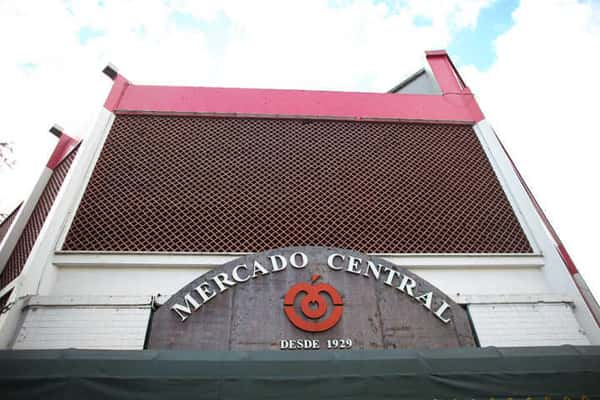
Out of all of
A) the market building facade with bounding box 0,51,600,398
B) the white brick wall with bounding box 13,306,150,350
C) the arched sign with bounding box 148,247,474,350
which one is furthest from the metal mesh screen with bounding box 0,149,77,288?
the arched sign with bounding box 148,247,474,350

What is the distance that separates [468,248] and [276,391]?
4253mm

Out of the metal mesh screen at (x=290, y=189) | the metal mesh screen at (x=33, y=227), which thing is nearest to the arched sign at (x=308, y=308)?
the metal mesh screen at (x=290, y=189)

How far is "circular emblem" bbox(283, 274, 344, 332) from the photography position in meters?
5.05

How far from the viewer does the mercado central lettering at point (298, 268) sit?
16.6ft

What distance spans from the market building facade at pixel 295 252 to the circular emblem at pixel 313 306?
0.02m

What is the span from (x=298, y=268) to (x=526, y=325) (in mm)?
3358

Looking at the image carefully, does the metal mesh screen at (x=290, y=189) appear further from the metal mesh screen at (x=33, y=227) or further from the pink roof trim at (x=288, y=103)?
the metal mesh screen at (x=33, y=227)

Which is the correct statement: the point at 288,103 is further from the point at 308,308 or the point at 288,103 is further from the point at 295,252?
the point at 308,308

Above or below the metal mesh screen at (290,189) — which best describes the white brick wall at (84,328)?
below

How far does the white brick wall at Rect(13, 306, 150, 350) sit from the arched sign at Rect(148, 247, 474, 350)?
31cm

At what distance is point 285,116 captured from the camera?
812 cm

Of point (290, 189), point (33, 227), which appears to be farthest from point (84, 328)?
point (290, 189)

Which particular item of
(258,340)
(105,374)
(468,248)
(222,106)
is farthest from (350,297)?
(222,106)

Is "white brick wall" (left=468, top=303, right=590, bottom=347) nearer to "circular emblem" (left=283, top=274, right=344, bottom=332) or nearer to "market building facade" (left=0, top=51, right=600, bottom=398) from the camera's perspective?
"market building facade" (left=0, top=51, right=600, bottom=398)
